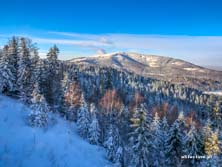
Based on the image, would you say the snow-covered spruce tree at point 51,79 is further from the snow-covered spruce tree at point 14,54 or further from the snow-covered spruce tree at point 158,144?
the snow-covered spruce tree at point 158,144

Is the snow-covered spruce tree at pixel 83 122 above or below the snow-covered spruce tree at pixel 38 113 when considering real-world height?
below

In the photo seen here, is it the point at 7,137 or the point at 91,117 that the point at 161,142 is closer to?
the point at 91,117

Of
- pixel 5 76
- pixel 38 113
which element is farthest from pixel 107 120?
pixel 38 113

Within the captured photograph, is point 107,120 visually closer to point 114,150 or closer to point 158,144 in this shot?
point 158,144

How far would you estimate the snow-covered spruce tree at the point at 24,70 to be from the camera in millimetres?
43844

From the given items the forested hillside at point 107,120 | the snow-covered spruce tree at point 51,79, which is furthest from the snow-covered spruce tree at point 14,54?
the snow-covered spruce tree at point 51,79

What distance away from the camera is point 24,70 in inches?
1784

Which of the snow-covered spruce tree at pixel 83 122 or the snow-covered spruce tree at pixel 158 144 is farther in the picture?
the snow-covered spruce tree at pixel 83 122

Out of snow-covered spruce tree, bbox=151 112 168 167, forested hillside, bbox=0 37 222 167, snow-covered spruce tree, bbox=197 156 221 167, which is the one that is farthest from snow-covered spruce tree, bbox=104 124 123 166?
snow-covered spruce tree, bbox=197 156 221 167

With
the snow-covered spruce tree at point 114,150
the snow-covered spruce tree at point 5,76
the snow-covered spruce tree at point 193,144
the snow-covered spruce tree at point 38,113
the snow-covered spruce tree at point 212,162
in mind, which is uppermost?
the snow-covered spruce tree at point 5,76

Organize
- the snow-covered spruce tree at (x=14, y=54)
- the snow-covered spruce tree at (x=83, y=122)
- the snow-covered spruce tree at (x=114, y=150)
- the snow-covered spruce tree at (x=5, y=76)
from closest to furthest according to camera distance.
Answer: the snow-covered spruce tree at (x=114, y=150), the snow-covered spruce tree at (x=83, y=122), the snow-covered spruce tree at (x=5, y=76), the snow-covered spruce tree at (x=14, y=54)

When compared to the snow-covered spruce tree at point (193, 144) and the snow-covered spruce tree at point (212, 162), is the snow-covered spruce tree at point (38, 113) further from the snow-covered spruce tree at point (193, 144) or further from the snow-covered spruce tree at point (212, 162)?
the snow-covered spruce tree at point (212, 162)

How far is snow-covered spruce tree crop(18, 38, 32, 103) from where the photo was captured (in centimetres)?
4384

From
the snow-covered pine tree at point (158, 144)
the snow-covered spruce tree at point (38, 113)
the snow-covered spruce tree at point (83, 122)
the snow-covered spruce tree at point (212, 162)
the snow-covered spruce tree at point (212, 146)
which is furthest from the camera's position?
the snow-covered spruce tree at point (83, 122)
